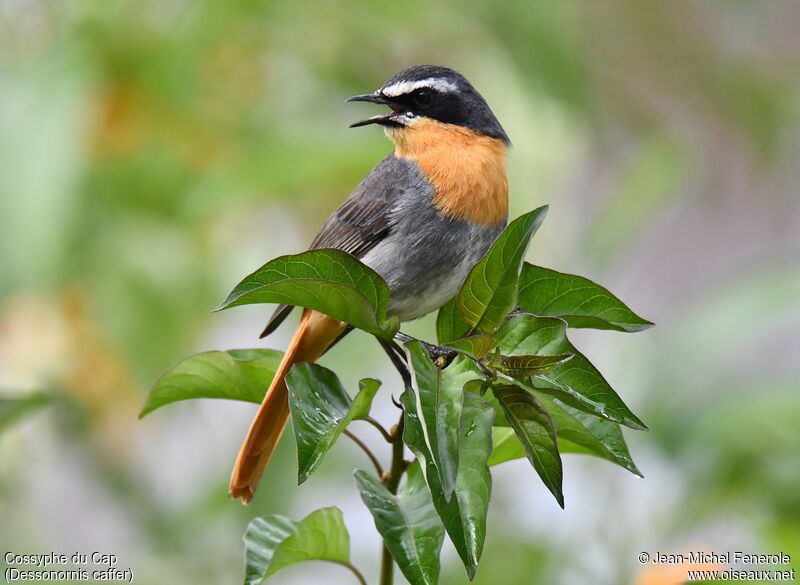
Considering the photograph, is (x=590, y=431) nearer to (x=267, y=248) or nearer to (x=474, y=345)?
(x=474, y=345)

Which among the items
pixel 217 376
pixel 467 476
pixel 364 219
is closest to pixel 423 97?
pixel 364 219

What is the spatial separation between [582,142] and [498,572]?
1.37 meters

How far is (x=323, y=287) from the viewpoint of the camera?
1346mm

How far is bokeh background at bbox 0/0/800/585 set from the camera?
2.76m

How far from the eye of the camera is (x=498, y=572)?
112 inches

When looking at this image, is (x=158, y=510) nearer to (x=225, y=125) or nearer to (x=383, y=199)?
(x=225, y=125)

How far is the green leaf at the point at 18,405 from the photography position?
1.79m

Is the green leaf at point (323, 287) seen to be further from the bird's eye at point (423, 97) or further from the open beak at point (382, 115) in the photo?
the bird's eye at point (423, 97)

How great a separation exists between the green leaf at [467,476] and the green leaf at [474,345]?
9 centimetres

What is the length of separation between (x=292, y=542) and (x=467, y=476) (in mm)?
294
